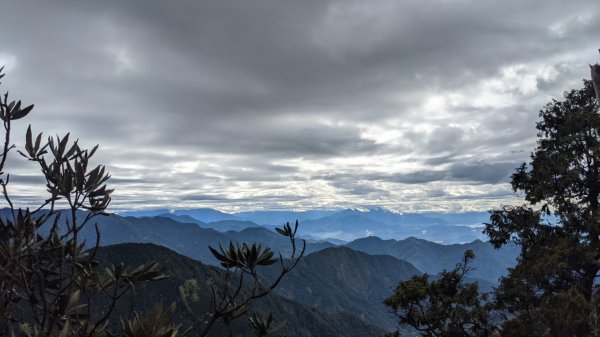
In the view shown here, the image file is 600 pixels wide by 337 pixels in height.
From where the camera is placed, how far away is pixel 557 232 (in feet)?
61.5

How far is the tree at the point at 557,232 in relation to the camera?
16.4 m

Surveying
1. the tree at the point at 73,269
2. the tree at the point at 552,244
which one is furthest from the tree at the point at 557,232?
the tree at the point at 73,269

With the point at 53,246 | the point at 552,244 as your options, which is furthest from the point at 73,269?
the point at 552,244

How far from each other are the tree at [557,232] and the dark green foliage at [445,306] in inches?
49.7

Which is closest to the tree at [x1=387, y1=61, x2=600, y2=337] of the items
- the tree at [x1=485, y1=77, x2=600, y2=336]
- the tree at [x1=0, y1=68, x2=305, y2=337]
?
the tree at [x1=485, y1=77, x2=600, y2=336]

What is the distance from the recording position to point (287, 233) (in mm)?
5141

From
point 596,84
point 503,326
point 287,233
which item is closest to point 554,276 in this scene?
point 503,326

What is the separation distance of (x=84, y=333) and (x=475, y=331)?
2056 centimetres

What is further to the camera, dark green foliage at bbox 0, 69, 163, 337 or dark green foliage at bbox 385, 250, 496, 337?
dark green foliage at bbox 385, 250, 496, 337

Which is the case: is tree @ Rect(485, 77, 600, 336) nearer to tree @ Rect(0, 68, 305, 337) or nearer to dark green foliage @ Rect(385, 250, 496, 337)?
dark green foliage @ Rect(385, 250, 496, 337)

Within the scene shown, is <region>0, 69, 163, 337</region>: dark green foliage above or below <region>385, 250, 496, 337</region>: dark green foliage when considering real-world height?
above

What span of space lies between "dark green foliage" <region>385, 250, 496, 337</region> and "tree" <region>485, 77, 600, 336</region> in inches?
49.7

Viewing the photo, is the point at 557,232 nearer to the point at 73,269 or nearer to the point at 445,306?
the point at 445,306

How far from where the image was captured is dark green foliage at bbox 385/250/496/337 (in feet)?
62.3
